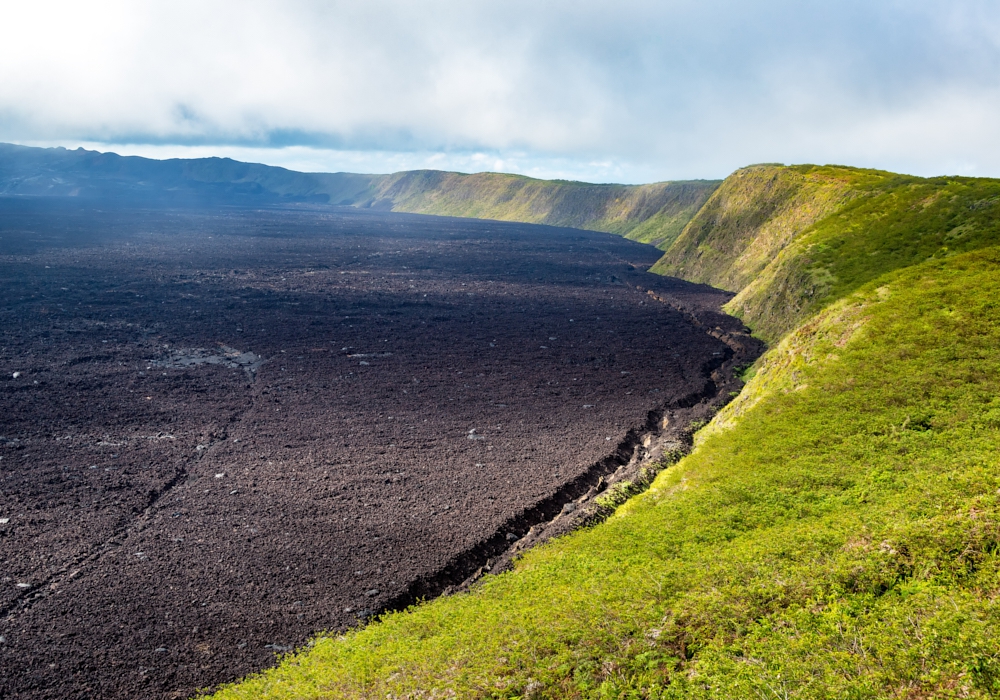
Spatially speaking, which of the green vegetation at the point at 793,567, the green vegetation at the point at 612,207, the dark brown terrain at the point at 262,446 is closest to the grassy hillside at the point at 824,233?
the dark brown terrain at the point at 262,446

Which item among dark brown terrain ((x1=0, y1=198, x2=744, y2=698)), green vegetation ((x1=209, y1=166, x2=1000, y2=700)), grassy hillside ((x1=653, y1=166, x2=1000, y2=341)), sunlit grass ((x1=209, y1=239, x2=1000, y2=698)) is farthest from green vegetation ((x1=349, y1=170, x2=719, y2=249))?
sunlit grass ((x1=209, y1=239, x2=1000, y2=698))

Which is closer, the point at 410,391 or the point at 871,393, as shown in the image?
the point at 871,393

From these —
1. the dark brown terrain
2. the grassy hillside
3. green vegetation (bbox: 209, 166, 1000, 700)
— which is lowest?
the dark brown terrain

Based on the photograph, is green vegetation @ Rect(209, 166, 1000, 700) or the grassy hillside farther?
the grassy hillside

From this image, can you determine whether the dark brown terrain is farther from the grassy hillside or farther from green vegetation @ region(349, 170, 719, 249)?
green vegetation @ region(349, 170, 719, 249)

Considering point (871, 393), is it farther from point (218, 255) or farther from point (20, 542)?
point (218, 255)

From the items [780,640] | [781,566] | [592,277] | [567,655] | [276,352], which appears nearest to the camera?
[780,640]

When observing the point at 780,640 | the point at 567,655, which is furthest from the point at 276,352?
the point at 780,640
